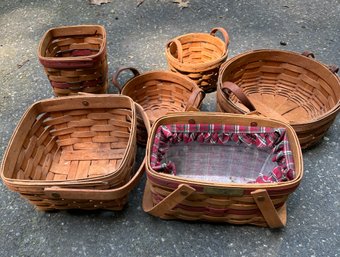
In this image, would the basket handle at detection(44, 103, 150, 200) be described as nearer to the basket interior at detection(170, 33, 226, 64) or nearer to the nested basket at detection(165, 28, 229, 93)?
the nested basket at detection(165, 28, 229, 93)

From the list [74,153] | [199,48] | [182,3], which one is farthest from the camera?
[182,3]

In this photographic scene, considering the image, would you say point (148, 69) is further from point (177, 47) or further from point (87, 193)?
point (87, 193)

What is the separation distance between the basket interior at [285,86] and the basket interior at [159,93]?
209 millimetres

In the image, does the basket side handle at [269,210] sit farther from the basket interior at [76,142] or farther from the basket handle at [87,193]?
the basket interior at [76,142]

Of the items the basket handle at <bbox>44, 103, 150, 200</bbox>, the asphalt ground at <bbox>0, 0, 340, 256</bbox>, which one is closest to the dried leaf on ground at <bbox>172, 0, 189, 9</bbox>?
the asphalt ground at <bbox>0, 0, 340, 256</bbox>

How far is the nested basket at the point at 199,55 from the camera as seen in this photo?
1.45 metres

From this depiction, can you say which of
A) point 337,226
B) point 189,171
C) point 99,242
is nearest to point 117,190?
point 99,242

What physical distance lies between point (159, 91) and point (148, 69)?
0.34 metres

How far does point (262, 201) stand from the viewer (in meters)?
0.95

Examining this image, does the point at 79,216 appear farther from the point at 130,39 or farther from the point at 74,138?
the point at 130,39

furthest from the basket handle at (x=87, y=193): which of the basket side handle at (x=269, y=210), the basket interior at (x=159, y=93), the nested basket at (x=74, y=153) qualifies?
the basket interior at (x=159, y=93)

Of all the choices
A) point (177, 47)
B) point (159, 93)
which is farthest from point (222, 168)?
point (177, 47)

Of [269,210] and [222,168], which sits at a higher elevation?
[269,210]

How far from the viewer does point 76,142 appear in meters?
1.37
